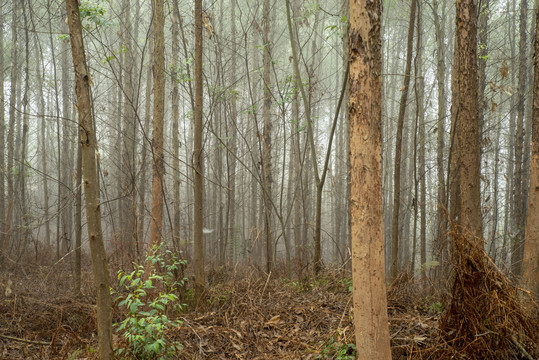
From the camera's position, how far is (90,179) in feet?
9.98

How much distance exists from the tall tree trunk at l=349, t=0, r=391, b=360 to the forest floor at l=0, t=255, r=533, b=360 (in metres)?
0.70

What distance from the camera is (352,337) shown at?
3.67 meters

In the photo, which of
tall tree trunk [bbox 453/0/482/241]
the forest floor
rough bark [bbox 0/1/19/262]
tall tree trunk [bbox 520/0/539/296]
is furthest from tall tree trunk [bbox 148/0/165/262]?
tall tree trunk [bbox 520/0/539/296]

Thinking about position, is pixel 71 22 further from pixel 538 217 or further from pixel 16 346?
pixel 538 217

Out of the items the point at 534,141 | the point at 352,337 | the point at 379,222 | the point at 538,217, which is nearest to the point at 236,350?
the point at 352,337

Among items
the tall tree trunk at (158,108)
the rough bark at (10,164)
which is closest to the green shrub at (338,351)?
the tall tree trunk at (158,108)

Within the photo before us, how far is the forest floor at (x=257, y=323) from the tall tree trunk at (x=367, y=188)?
2.31 feet

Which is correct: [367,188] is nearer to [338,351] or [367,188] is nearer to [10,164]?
[338,351]

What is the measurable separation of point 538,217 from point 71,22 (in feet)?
22.7

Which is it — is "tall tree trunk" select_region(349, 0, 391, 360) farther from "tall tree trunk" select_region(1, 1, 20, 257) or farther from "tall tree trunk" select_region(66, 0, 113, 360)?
"tall tree trunk" select_region(1, 1, 20, 257)

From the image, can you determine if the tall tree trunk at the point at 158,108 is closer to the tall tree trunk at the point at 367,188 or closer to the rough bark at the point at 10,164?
the rough bark at the point at 10,164

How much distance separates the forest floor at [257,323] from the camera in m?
3.77

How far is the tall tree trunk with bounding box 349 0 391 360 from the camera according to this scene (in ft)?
9.53

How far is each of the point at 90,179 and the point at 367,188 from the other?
229cm
